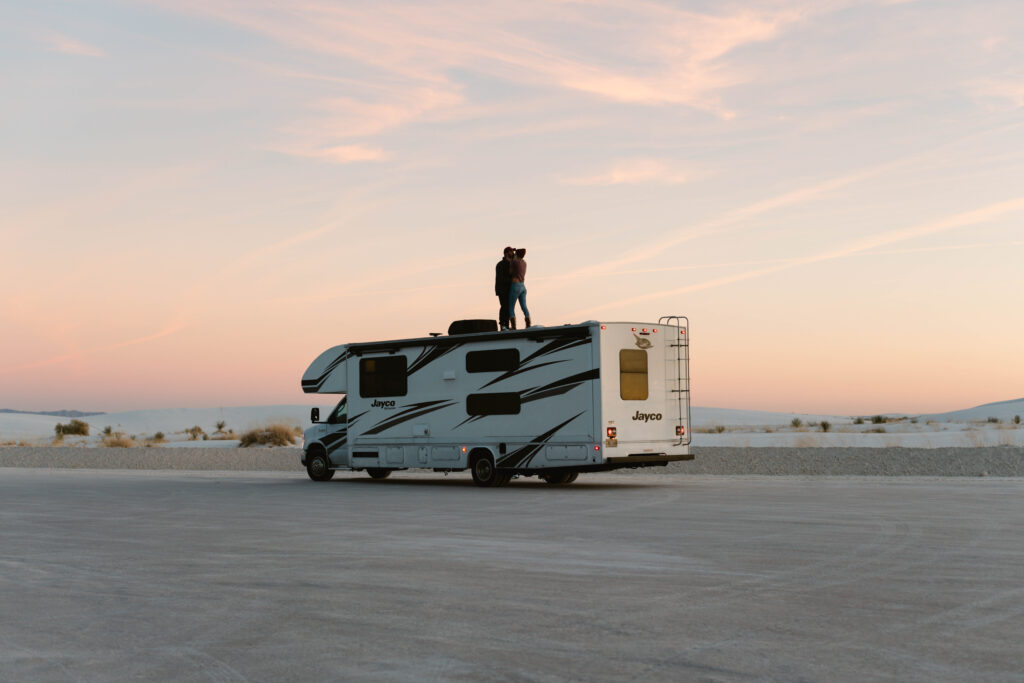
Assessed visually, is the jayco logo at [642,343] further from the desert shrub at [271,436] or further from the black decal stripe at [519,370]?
the desert shrub at [271,436]

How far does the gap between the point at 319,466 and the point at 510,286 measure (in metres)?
6.34

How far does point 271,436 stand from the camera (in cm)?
4641

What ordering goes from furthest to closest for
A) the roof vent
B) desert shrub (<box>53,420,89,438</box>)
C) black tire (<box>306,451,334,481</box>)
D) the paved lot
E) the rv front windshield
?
desert shrub (<box>53,420,89,438</box>) → black tire (<box>306,451,334,481</box>) → the rv front windshield → the roof vent → the paved lot

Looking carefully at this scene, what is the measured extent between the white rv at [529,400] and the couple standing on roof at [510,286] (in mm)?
1026

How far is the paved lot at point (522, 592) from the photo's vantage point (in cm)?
632

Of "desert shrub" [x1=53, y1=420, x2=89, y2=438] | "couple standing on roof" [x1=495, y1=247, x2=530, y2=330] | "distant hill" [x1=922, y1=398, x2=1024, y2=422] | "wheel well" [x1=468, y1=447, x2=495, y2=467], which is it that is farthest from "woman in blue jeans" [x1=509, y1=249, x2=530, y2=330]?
"distant hill" [x1=922, y1=398, x2=1024, y2=422]

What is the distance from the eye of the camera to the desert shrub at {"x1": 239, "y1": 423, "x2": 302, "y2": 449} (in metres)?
46.2

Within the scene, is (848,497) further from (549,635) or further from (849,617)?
(549,635)

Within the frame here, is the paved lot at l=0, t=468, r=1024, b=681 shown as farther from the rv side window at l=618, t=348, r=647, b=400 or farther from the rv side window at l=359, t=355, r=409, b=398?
the rv side window at l=359, t=355, r=409, b=398

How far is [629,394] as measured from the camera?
830 inches

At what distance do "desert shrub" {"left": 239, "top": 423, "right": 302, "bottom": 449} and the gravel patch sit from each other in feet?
20.0

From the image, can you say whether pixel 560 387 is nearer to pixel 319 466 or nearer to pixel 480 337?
pixel 480 337

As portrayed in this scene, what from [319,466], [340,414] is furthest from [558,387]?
[319,466]

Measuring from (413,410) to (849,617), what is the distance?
654 inches
